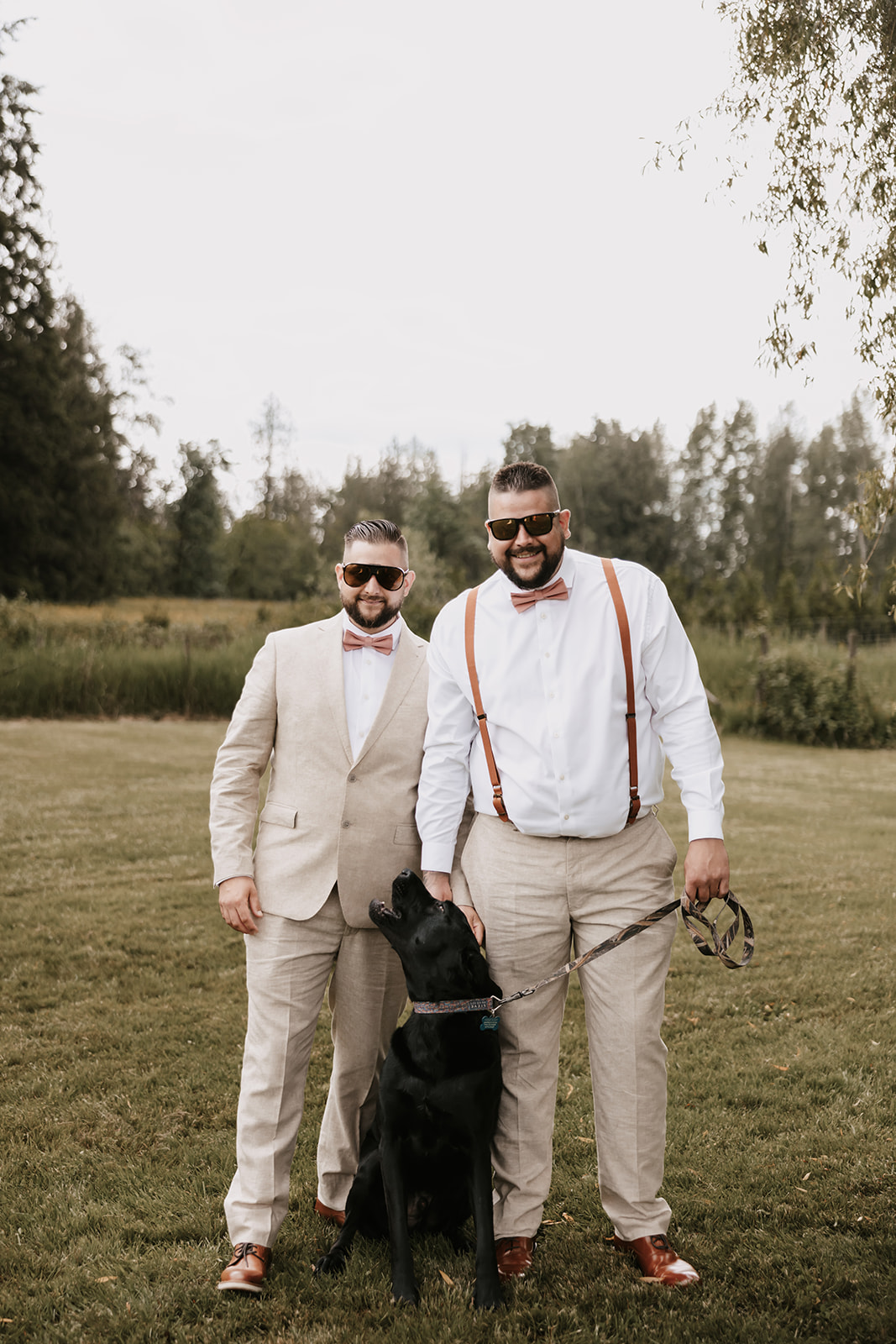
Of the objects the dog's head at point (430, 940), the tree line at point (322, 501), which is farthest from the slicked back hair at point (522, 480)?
the tree line at point (322, 501)

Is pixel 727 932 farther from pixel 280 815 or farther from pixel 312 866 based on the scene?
pixel 280 815

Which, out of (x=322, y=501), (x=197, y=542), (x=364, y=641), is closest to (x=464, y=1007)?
(x=364, y=641)

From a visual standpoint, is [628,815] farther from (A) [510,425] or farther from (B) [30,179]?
(A) [510,425]

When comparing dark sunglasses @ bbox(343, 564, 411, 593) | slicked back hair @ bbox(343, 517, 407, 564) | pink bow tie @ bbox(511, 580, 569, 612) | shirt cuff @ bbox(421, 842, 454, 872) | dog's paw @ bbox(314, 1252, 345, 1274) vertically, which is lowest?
dog's paw @ bbox(314, 1252, 345, 1274)

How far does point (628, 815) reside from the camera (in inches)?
Result: 109

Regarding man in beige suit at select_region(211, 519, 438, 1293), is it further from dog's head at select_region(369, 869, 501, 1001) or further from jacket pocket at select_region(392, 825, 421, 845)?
dog's head at select_region(369, 869, 501, 1001)

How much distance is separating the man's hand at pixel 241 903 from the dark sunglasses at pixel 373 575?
0.89 metres

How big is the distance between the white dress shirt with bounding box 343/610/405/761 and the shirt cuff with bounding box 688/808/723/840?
3.15 ft

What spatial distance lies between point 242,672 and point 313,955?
53.2ft

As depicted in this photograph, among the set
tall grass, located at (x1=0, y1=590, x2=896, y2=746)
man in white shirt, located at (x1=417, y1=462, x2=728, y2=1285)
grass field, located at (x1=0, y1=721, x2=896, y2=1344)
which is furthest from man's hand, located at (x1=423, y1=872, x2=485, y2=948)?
tall grass, located at (x1=0, y1=590, x2=896, y2=746)

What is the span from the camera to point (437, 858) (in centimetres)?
288

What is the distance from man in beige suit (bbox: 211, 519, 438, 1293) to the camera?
9.32 feet

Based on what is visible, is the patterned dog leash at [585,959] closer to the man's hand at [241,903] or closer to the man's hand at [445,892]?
the man's hand at [445,892]

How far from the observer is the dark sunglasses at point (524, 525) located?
275cm
